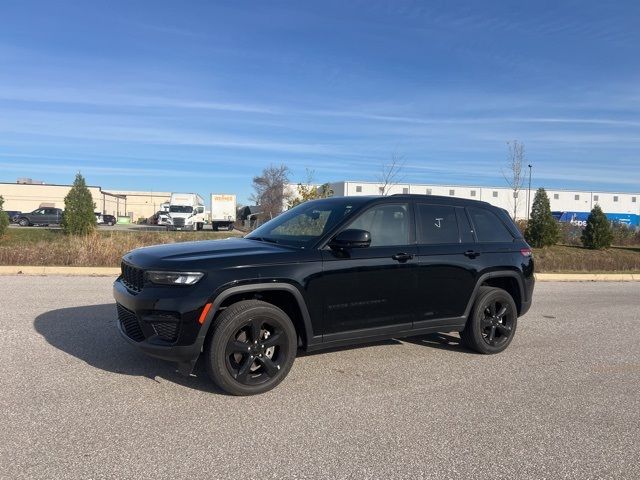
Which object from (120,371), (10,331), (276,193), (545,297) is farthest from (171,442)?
(276,193)

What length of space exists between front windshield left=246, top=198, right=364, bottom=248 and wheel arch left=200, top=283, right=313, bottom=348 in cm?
52

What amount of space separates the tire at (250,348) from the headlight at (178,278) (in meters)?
0.39

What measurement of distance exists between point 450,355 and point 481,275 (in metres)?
1.01

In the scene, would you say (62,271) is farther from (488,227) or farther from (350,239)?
(488,227)

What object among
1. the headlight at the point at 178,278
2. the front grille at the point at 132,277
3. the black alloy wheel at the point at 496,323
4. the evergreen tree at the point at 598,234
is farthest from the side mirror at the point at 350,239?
the evergreen tree at the point at 598,234

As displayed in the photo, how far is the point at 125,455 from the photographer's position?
3.41 meters

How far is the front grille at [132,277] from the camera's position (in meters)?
4.56

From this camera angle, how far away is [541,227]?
28125mm

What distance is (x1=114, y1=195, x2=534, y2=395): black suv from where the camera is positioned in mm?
4359

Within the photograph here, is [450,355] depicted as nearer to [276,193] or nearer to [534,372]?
[534,372]

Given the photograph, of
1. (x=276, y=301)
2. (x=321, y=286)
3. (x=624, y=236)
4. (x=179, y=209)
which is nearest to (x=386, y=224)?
(x=321, y=286)

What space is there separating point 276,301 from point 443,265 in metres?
1.91

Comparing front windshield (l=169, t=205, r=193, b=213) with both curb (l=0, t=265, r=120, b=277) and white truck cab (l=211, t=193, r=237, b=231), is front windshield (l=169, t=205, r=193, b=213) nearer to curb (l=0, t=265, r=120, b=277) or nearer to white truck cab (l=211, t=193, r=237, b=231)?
white truck cab (l=211, t=193, r=237, b=231)

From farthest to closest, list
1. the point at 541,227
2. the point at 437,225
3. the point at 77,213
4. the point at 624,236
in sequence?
the point at 624,236, the point at 541,227, the point at 77,213, the point at 437,225
